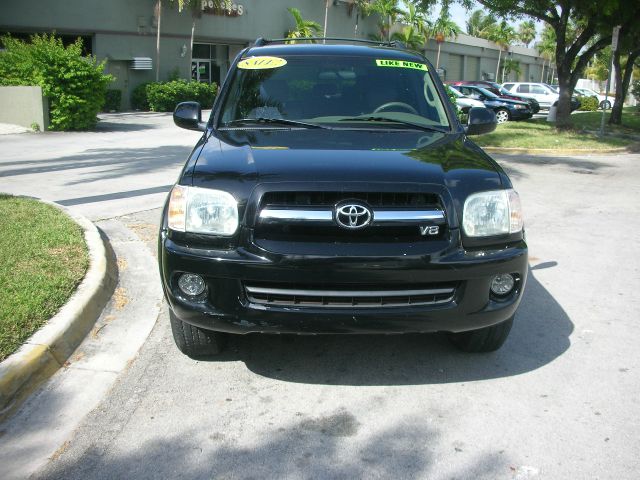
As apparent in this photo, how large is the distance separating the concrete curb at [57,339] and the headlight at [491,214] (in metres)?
2.50

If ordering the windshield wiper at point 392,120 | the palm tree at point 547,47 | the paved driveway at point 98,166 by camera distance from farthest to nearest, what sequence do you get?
the palm tree at point 547,47, the paved driveway at point 98,166, the windshield wiper at point 392,120

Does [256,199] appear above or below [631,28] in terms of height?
below

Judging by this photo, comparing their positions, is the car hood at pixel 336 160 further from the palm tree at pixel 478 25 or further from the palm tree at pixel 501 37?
the palm tree at pixel 478 25

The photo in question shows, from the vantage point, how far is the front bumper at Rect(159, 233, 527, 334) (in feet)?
10.9

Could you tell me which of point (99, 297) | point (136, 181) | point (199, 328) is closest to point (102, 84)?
point (136, 181)

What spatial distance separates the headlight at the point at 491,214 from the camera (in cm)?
353

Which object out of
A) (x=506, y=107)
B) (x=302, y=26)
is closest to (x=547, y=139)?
(x=506, y=107)

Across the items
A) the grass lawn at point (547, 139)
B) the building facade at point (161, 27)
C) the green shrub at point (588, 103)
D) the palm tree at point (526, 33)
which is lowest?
the grass lawn at point (547, 139)

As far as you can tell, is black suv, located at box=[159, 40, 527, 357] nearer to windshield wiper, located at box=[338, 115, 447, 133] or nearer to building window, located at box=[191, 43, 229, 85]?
windshield wiper, located at box=[338, 115, 447, 133]

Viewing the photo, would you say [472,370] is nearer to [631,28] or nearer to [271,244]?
[271,244]

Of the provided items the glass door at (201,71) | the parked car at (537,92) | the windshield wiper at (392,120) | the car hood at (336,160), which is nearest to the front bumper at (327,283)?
the car hood at (336,160)

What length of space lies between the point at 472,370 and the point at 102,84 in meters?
17.9

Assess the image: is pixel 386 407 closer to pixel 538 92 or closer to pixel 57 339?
pixel 57 339

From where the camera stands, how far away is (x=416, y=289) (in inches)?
136
